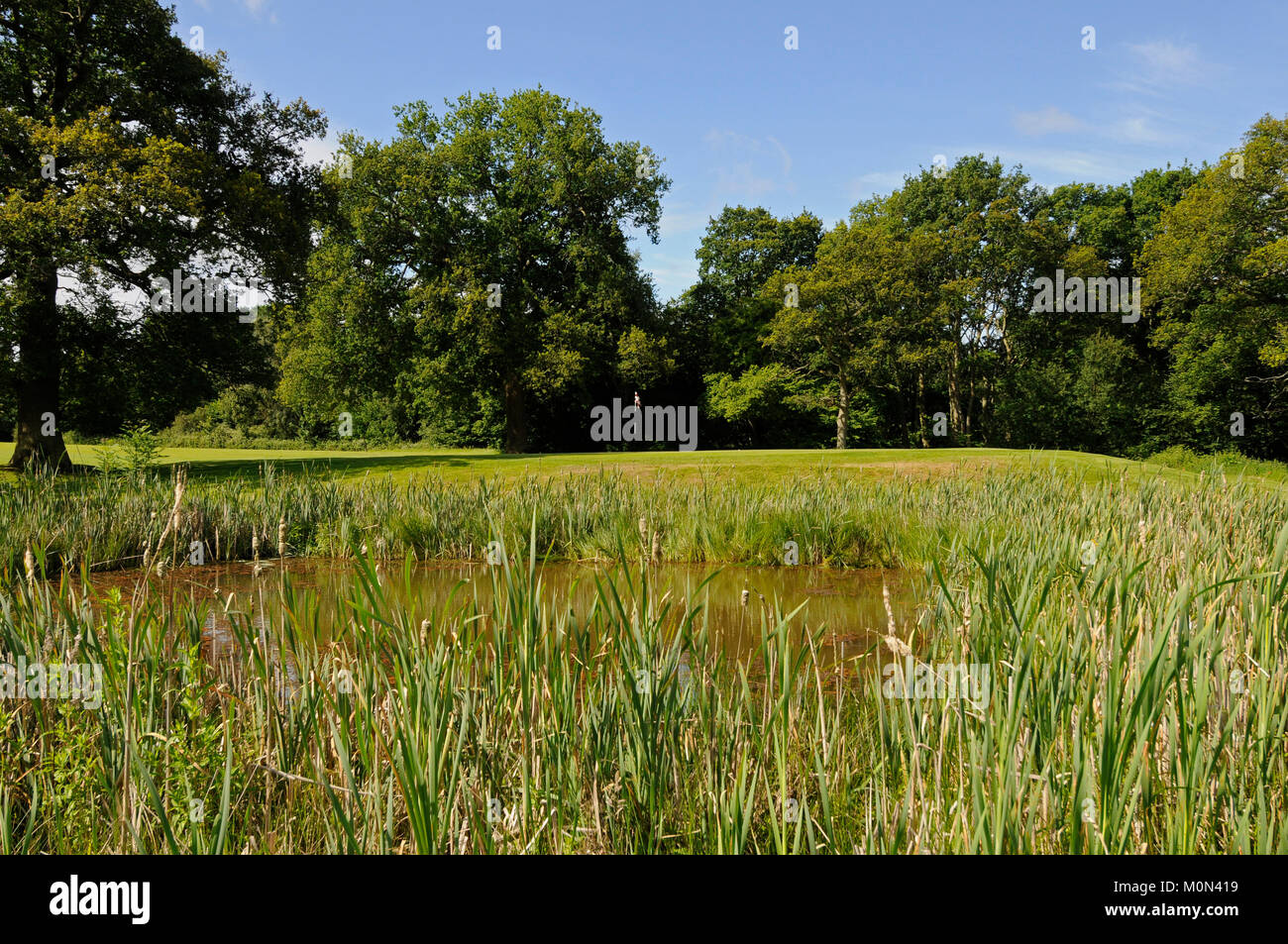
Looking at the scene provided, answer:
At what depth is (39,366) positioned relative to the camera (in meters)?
15.6

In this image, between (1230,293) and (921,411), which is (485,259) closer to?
(921,411)

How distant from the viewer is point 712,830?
210 centimetres

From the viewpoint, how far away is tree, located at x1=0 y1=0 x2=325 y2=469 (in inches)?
579

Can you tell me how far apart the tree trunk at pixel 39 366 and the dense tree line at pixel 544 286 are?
0.07 m

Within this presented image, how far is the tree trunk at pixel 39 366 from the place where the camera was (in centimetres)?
1483

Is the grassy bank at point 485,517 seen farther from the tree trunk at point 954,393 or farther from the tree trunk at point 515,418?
the tree trunk at point 954,393

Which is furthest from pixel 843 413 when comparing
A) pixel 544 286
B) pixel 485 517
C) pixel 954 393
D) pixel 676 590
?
pixel 676 590

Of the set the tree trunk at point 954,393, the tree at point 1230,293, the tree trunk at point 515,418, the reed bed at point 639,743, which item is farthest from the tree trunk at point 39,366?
the tree at point 1230,293

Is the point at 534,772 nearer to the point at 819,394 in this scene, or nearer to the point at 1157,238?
the point at 819,394

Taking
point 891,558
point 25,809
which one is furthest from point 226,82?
point 25,809

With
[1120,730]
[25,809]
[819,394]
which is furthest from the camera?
[819,394]

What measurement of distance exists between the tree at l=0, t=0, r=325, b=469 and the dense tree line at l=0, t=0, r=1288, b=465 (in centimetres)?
6

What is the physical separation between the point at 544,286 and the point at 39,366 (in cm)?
1617
